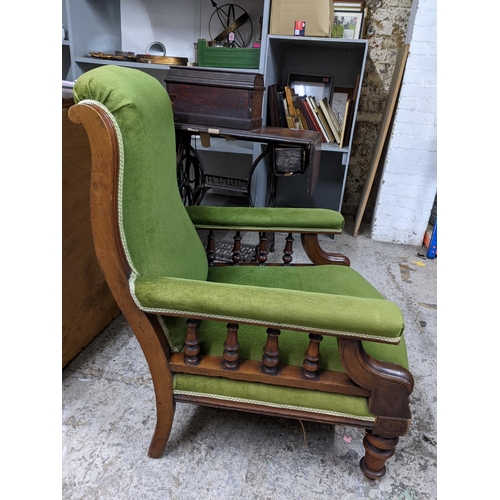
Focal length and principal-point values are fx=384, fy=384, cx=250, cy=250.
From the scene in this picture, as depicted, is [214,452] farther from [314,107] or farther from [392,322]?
[314,107]

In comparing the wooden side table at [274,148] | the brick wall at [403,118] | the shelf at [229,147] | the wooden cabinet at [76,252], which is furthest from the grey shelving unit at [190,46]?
the wooden cabinet at [76,252]

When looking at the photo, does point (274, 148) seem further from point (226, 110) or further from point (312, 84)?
point (312, 84)

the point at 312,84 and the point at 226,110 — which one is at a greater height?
the point at 312,84

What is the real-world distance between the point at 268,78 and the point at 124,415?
2344 millimetres

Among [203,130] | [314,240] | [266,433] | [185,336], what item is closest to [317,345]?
[185,336]

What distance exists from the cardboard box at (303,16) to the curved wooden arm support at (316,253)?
1.71m

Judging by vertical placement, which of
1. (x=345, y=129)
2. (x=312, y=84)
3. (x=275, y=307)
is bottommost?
(x=275, y=307)

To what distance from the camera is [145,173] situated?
988mm

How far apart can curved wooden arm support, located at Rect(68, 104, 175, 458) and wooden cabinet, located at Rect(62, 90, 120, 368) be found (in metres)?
0.56

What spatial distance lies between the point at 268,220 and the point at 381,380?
2.48 feet

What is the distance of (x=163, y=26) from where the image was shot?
3197mm

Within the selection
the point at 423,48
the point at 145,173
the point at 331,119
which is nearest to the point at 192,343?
the point at 145,173

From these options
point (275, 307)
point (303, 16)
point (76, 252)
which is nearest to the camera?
point (275, 307)

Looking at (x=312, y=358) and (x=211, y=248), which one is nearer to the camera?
(x=312, y=358)
